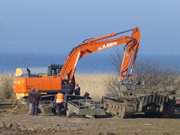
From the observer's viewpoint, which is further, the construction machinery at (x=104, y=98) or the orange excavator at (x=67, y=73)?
the orange excavator at (x=67, y=73)

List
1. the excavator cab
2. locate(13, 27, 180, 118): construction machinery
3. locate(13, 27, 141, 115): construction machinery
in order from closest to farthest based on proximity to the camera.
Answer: locate(13, 27, 180, 118): construction machinery, locate(13, 27, 141, 115): construction machinery, the excavator cab

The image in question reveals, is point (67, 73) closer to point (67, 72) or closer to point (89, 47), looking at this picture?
point (67, 72)

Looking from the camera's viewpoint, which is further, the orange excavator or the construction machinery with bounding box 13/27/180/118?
the orange excavator

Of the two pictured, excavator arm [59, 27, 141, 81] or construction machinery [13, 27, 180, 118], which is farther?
excavator arm [59, 27, 141, 81]

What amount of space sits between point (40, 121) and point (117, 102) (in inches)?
195

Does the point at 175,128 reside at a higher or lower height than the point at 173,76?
lower

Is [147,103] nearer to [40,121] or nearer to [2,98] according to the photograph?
[40,121]

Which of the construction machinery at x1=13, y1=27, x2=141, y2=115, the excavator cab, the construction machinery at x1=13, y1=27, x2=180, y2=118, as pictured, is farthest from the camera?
the excavator cab

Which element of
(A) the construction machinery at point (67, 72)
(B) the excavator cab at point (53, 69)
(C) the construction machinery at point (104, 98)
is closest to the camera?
(C) the construction machinery at point (104, 98)

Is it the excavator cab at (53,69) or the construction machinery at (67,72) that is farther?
the excavator cab at (53,69)

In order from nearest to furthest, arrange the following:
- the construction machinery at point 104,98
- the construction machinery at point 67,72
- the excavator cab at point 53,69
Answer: the construction machinery at point 104,98 < the construction machinery at point 67,72 < the excavator cab at point 53,69

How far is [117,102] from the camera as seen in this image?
3691cm

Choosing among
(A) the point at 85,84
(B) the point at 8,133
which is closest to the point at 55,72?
Answer: (B) the point at 8,133

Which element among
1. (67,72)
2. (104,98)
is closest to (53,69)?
(67,72)
